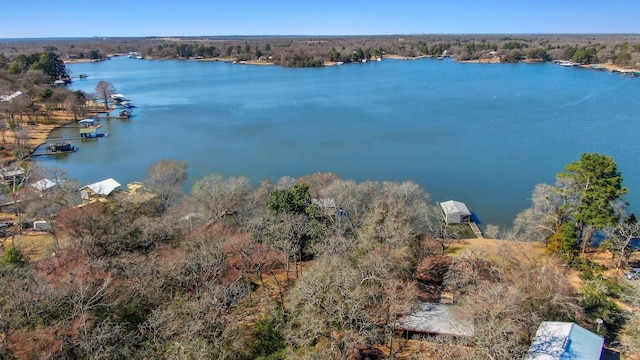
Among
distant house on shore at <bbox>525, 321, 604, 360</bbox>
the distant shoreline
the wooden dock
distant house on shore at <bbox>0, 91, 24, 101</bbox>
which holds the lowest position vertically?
the wooden dock

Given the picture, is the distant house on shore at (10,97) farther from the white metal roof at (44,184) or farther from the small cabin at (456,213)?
the small cabin at (456,213)

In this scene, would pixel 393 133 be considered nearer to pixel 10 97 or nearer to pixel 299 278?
pixel 299 278

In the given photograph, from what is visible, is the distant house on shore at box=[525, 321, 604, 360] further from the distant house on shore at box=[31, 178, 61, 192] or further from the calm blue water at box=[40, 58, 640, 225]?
the distant house on shore at box=[31, 178, 61, 192]

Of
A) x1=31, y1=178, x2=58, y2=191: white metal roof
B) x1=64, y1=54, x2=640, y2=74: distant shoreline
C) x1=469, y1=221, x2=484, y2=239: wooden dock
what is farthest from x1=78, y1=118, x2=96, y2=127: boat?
x1=64, y1=54, x2=640, y2=74: distant shoreline

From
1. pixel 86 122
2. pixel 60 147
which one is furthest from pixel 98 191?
pixel 86 122

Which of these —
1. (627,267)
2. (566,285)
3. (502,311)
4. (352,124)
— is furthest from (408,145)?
(502,311)

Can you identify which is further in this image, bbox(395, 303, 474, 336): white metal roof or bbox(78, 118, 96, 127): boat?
bbox(78, 118, 96, 127): boat

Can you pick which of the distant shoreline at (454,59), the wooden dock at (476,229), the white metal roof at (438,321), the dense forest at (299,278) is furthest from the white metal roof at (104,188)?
the distant shoreline at (454,59)
